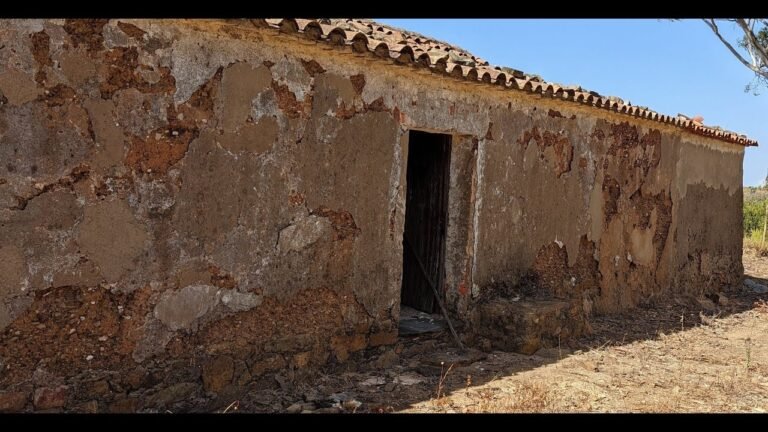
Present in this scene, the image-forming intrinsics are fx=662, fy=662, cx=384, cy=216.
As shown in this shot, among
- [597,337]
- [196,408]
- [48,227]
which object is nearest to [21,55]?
[48,227]

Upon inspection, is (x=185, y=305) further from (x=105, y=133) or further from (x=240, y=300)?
(x=105, y=133)

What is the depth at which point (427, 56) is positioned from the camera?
550cm

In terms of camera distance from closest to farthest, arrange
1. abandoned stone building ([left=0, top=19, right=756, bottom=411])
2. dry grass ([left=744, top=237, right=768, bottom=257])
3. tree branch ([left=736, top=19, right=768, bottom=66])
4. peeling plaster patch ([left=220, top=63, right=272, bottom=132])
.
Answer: abandoned stone building ([left=0, top=19, right=756, bottom=411])
peeling plaster patch ([left=220, top=63, right=272, bottom=132])
tree branch ([left=736, top=19, right=768, bottom=66])
dry grass ([left=744, top=237, right=768, bottom=257])

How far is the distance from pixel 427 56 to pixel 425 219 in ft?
6.25

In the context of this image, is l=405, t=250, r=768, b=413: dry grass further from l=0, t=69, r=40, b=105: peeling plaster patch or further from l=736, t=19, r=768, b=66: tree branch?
l=736, t=19, r=768, b=66: tree branch

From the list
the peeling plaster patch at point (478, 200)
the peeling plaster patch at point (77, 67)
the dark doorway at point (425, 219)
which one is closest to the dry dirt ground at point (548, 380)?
the dark doorway at point (425, 219)

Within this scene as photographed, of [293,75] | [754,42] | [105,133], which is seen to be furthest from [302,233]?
[754,42]

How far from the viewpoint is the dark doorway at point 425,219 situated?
21.7ft

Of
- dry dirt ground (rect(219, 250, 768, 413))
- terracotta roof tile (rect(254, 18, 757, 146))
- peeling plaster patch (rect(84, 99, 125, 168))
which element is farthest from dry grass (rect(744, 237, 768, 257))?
peeling plaster patch (rect(84, 99, 125, 168))

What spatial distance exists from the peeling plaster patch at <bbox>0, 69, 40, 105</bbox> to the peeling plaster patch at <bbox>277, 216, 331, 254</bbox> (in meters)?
1.88

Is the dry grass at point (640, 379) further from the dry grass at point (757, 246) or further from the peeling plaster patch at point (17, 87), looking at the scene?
the dry grass at point (757, 246)

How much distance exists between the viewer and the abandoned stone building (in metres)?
3.67

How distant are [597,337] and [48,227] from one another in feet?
18.2

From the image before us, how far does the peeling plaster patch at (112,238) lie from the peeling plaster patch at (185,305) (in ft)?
1.13
